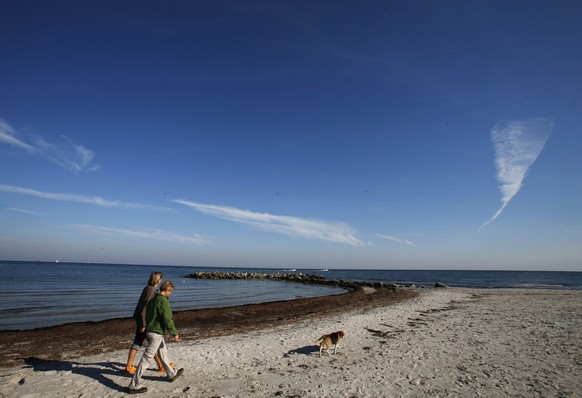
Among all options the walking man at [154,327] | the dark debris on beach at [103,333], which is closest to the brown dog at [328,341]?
the walking man at [154,327]

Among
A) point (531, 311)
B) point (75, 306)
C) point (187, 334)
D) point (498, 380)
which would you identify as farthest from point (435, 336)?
point (75, 306)

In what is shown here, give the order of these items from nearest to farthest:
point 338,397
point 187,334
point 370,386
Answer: point 338,397 < point 370,386 < point 187,334

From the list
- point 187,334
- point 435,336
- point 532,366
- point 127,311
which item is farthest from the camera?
point 127,311

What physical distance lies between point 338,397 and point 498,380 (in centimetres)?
354

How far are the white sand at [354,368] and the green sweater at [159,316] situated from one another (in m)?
1.15

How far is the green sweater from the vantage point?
19.6ft

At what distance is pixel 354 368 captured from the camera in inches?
298

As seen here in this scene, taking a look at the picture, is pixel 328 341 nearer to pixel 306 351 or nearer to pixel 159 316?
pixel 306 351

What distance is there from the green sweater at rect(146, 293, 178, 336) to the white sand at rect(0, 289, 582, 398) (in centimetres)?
115

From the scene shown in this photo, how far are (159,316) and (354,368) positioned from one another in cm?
447

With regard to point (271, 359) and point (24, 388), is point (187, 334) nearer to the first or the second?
point (271, 359)

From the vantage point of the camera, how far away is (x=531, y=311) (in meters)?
17.4

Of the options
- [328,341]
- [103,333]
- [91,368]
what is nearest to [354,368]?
[328,341]

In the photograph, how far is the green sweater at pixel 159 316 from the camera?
235 inches
